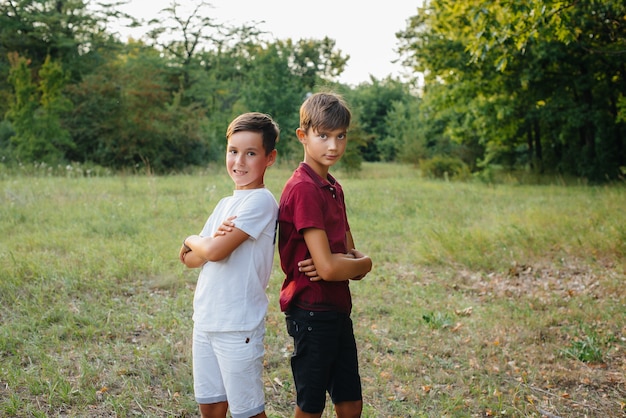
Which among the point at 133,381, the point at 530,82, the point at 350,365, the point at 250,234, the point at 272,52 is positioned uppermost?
the point at 272,52

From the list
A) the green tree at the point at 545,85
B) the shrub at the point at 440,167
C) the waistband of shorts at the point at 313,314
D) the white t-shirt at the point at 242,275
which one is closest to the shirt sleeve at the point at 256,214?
the white t-shirt at the point at 242,275

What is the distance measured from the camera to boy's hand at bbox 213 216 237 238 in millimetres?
2299


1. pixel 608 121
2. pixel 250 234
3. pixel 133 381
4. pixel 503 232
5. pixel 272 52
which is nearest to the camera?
pixel 250 234

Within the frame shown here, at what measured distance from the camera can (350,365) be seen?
251 cm

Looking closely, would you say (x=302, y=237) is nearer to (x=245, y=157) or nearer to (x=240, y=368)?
(x=245, y=157)

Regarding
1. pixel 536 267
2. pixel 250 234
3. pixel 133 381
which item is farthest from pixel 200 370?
pixel 536 267

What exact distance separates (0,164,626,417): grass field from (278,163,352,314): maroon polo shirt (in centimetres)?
143

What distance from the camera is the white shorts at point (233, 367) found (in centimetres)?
229

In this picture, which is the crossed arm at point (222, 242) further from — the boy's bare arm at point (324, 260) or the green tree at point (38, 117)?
the green tree at point (38, 117)

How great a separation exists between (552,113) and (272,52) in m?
14.0

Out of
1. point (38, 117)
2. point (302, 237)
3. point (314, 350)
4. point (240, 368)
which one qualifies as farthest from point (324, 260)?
point (38, 117)

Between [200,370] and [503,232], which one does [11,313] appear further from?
[503,232]

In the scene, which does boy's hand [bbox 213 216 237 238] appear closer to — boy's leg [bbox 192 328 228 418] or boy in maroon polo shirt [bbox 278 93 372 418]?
boy in maroon polo shirt [bbox 278 93 372 418]

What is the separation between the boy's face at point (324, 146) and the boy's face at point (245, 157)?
0.70 ft
